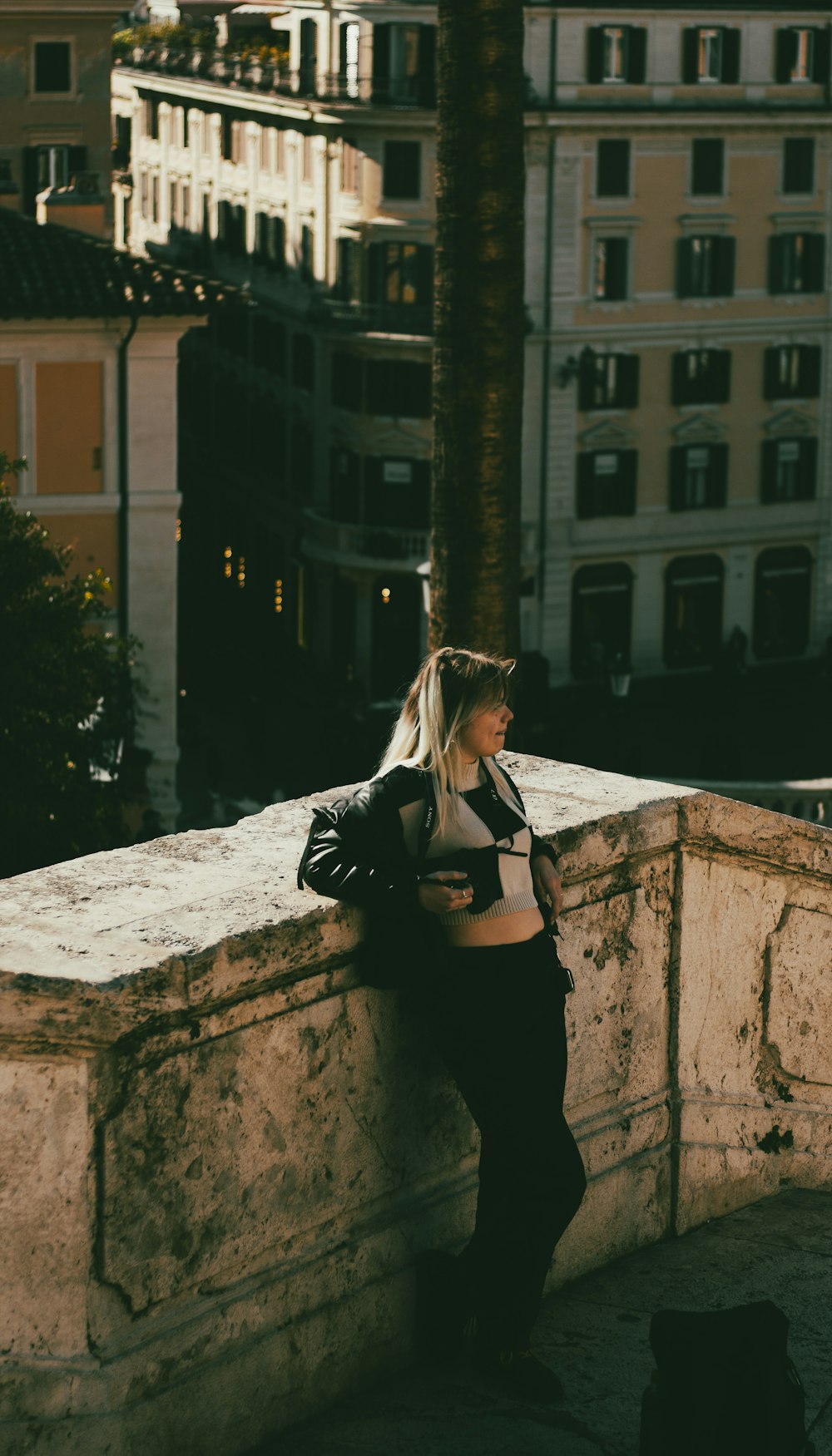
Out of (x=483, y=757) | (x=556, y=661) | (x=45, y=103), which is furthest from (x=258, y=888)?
(x=556, y=661)

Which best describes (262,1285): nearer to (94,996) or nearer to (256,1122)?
(256,1122)

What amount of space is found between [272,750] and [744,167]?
14.9 metres

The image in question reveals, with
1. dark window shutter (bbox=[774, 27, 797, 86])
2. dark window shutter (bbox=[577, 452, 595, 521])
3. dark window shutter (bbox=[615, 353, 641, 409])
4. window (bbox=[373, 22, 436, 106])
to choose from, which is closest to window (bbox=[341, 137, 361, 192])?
window (bbox=[373, 22, 436, 106])

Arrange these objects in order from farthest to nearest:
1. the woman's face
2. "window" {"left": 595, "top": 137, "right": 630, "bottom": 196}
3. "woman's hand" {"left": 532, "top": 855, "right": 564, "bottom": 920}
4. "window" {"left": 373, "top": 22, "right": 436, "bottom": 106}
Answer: "window" {"left": 595, "top": 137, "right": 630, "bottom": 196} < "window" {"left": 373, "top": 22, "right": 436, "bottom": 106} < "woman's hand" {"left": 532, "top": 855, "right": 564, "bottom": 920} < the woman's face

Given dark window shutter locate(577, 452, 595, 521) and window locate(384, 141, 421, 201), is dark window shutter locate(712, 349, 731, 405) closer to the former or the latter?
dark window shutter locate(577, 452, 595, 521)

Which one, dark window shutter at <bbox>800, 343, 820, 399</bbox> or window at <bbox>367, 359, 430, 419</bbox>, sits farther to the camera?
dark window shutter at <bbox>800, 343, 820, 399</bbox>

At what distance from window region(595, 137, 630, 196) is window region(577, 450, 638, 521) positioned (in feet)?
16.0

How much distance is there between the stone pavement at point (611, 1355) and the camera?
4.34 metres

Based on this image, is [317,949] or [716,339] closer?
[317,949]

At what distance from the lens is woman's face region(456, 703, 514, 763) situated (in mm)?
4445

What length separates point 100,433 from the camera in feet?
91.1

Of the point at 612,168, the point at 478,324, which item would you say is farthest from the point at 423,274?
the point at 478,324

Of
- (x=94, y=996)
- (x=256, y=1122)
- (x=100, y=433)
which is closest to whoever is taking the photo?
(x=94, y=996)

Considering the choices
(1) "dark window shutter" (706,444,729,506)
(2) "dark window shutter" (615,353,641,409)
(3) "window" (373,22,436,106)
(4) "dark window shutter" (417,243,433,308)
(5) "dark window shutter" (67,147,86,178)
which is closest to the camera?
(5) "dark window shutter" (67,147,86,178)
